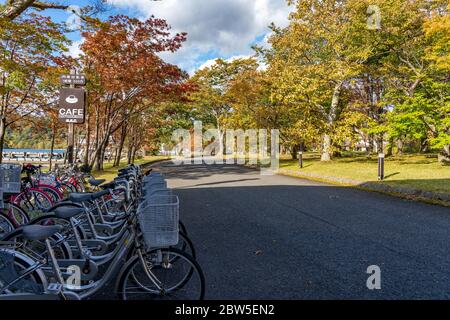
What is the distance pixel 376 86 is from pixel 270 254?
2727 centimetres

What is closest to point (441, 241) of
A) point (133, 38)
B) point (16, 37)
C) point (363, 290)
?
point (363, 290)

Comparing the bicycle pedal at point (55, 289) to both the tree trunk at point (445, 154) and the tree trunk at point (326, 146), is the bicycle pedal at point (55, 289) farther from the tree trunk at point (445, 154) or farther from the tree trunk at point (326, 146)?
the tree trunk at point (445, 154)

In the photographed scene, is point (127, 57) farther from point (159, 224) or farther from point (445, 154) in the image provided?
Answer: point (445, 154)

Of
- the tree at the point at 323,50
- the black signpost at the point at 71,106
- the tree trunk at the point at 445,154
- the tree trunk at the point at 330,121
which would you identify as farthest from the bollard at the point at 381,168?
the black signpost at the point at 71,106

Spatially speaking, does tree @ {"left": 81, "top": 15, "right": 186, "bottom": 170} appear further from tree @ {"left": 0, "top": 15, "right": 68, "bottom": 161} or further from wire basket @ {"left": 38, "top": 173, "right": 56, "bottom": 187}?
wire basket @ {"left": 38, "top": 173, "right": 56, "bottom": 187}

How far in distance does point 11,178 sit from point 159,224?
3.94 meters

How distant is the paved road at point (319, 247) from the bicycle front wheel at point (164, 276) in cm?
28

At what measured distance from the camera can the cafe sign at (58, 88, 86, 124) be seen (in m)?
10.1

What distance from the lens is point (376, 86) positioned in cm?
2777

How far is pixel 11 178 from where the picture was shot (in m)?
5.50

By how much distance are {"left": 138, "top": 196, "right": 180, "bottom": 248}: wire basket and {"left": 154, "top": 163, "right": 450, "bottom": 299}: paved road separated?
31.8 inches

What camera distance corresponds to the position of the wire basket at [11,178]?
5.41 meters

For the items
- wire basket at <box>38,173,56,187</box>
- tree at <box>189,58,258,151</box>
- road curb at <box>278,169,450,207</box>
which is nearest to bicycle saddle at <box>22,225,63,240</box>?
wire basket at <box>38,173,56,187</box>
